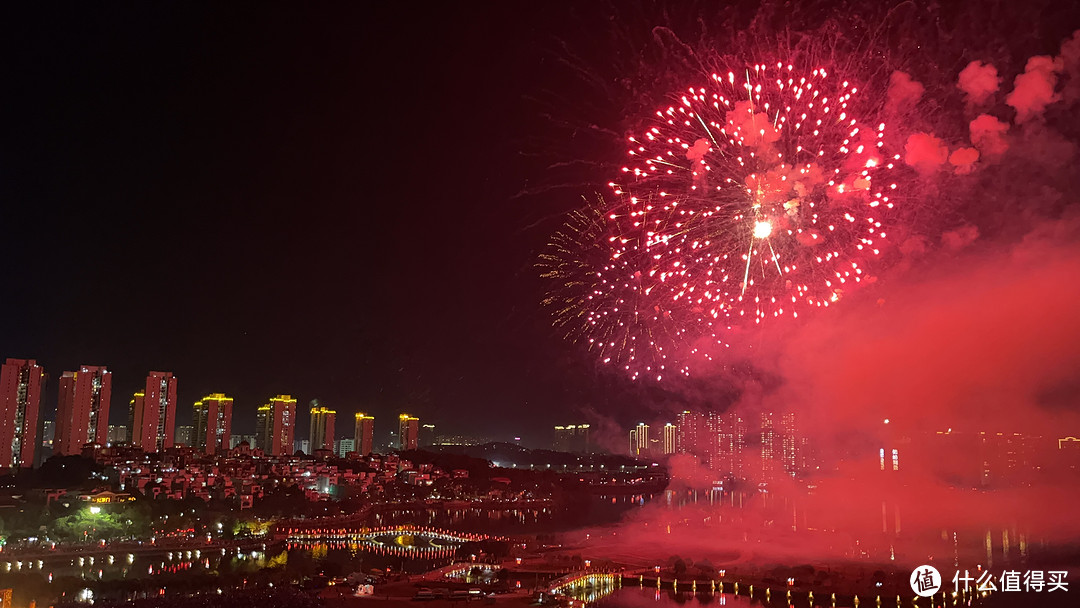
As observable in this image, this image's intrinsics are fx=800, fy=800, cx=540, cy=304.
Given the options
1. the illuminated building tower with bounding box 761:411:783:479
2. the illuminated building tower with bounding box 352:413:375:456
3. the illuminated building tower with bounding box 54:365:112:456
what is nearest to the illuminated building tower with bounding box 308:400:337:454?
the illuminated building tower with bounding box 352:413:375:456

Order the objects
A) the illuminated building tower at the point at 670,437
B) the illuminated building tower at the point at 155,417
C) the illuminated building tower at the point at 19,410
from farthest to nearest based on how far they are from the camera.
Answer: the illuminated building tower at the point at 670,437, the illuminated building tower at the point at 155,417, the illuminated building tower at the point at 19,410

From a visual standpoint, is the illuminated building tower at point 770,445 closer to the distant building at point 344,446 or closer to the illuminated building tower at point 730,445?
the illuminated building tower at point 730,445

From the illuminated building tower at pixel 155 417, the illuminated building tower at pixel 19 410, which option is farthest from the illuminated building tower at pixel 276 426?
the illuminated building tower at pixel 19 410

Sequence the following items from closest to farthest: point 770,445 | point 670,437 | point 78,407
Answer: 1. point 78,407
2. point 770,445
3. point 670,437

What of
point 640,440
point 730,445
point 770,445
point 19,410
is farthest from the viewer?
point 640,440

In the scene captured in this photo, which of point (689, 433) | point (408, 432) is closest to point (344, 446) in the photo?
point (408, 432)

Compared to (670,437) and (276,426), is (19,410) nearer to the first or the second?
(276,426)

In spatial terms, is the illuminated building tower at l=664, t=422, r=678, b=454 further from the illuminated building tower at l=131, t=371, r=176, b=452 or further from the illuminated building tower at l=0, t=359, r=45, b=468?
the illuminated building tower at l=0, t=359, r=45, b=468
